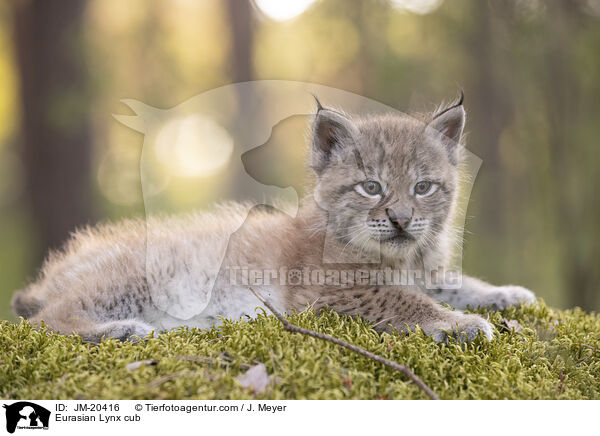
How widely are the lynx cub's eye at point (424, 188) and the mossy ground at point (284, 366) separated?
0.67m

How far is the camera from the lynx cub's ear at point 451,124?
2.31 m

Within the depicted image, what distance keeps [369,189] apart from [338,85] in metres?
2.36

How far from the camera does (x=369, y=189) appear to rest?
2260 millimetres

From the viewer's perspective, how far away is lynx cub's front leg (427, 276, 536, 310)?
2666 mm

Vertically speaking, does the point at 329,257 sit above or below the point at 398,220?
below

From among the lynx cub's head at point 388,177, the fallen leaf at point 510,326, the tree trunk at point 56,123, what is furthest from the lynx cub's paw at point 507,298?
the tree trunk at point 56,123

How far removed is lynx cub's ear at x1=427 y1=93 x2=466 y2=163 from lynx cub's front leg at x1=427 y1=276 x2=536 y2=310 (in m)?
0.75

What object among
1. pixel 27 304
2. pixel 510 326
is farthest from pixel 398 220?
pixel 27 304

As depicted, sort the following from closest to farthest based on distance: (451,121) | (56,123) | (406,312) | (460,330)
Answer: (460,330)
(406,312)
(451,121)
(56,123)

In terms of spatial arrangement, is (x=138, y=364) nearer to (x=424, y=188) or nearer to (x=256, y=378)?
(x=256, y=378)

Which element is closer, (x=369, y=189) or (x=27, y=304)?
(x=369, y=189)

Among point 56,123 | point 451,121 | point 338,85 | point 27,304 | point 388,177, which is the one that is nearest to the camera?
point 388,177

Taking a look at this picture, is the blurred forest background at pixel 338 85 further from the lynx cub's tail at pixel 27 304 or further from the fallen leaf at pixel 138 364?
the fallen leaf at pixel 138 364
